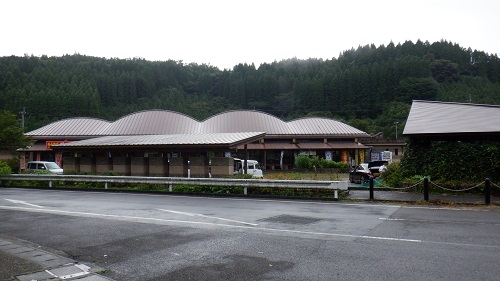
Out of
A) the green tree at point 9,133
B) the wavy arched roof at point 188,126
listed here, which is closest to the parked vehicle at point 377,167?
the wavy arched roof at point 188,126

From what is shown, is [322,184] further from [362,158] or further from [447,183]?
[362,158]

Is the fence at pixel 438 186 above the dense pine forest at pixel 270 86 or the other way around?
the other way around

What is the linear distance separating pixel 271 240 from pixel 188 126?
40.3 metres

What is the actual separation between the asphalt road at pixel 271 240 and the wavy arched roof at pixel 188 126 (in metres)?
32.0

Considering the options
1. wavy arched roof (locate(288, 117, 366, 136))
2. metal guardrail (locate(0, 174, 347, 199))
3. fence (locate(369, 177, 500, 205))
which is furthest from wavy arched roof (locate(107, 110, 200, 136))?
fence (locate(369, 177, 500, 205))

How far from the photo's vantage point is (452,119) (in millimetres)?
19750

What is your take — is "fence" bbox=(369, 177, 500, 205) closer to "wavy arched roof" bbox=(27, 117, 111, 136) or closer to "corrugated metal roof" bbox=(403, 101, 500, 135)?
"corrugated metal roof" bbox=(403, 101, 500, 135)

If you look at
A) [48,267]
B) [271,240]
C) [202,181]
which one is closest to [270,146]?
[202,181]

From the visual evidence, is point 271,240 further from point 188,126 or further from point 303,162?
point 188,126

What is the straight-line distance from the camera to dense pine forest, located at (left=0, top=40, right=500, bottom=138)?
78419 millimetres

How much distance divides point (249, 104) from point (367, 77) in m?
32.4

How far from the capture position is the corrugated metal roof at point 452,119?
1772 cm

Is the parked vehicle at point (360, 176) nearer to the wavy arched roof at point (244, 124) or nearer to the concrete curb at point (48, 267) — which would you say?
the concrete curb at point (48, 267)

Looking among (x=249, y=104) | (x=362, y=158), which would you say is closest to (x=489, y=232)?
(x=362, y=158)
